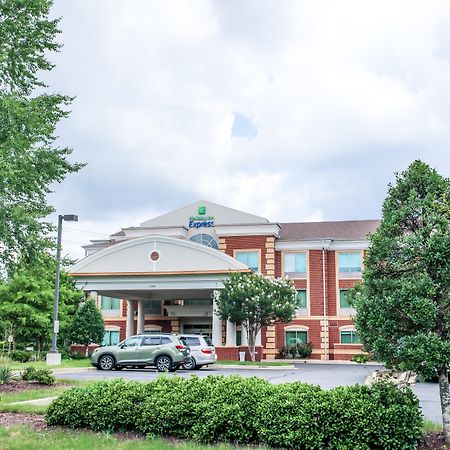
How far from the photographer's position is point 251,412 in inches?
327

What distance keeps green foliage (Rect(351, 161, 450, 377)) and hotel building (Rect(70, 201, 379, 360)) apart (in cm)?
2745

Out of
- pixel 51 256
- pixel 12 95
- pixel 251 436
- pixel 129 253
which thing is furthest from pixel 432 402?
pixel 129 253

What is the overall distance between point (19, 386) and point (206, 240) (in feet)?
89.1

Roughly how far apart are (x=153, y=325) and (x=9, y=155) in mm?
31165

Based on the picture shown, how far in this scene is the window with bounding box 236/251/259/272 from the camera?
41.1 meters

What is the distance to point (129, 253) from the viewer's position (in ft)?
121

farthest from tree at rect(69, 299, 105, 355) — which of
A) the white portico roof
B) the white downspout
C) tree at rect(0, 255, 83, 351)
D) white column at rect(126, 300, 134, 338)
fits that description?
the white downspout

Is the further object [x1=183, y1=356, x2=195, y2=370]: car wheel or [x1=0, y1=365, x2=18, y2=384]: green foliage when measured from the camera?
[x1=183, y1=356, x2=195, y2=370]: car wheel

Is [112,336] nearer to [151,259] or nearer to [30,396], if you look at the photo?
[151,259]

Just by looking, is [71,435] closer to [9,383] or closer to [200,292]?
[9,383]

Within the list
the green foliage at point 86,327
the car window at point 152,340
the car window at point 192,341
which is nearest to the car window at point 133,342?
the car window at point 152,340

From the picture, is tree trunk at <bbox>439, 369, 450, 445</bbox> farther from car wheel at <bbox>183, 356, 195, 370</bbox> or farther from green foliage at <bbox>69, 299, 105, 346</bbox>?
green foliage at <bbox>69, 299, 105, 346</bbox>

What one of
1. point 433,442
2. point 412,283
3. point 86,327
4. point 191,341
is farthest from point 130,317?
point 412,283

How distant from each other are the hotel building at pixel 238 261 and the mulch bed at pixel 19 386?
63.6ft
